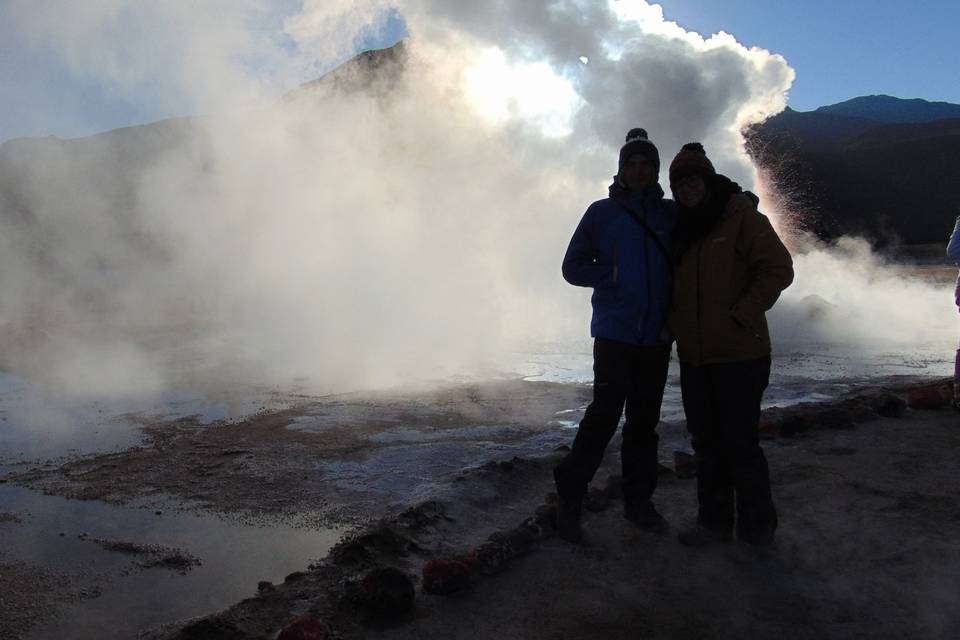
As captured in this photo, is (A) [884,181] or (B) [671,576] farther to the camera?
Answer: (A) [884,181]

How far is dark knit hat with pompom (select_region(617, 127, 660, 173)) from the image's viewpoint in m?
2.86

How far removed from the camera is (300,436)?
5305 millimetres

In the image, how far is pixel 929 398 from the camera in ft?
17.2

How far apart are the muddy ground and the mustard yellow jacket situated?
0.82 meters

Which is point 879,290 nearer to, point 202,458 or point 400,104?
point 400,104

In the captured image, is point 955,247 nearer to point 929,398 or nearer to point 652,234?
point 929,398

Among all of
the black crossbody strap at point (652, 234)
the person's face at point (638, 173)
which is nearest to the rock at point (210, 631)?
the black crossbody strap at point (652, 234)

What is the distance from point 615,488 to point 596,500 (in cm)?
18

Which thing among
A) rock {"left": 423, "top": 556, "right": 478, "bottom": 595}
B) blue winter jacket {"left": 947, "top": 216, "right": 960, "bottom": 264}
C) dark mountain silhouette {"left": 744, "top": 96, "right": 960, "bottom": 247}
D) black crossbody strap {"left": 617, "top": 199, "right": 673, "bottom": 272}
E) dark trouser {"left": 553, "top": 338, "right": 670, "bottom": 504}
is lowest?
rock {"left": 423, "top": 556, "right": 478, "bottom": 595}

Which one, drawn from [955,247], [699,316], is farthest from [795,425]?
[699,316]

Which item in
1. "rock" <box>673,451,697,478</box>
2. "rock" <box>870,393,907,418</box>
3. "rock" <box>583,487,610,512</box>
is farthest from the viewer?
"rock" <box>870,393,907,418</box>

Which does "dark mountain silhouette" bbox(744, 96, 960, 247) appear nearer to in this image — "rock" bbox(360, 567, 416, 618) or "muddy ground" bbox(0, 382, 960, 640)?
"muddy ground" bbox(0, 382, 960, 640)

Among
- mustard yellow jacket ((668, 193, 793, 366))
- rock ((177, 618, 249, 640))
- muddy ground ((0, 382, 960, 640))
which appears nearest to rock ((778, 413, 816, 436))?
muddy ground ((0, 382, 960, 640))

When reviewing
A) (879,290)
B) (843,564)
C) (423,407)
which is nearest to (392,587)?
(843,564)
